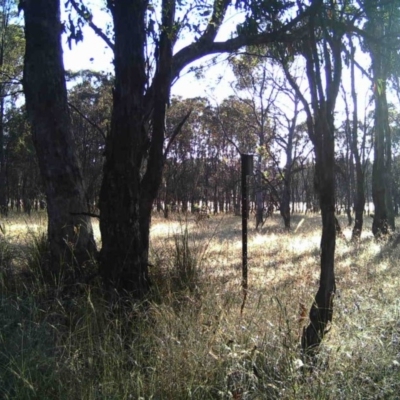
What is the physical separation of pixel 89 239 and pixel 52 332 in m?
2.17

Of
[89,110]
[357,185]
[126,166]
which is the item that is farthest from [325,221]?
[89,110]

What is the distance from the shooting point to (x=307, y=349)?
299 cm

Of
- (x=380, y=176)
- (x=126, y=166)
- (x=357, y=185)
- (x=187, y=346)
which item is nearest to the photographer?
(x=187, y=346)

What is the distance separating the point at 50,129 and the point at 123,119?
144cm

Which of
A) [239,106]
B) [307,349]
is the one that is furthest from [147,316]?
[239,106]

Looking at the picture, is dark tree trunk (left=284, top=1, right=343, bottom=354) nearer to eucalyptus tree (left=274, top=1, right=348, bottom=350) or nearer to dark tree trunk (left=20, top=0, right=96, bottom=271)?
eucalyptus tree (left=274, top=1, right=348, bottom=350)

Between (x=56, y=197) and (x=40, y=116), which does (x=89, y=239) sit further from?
(x=40, y=116)

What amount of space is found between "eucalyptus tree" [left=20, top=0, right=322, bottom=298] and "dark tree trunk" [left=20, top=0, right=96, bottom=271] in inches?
0.5

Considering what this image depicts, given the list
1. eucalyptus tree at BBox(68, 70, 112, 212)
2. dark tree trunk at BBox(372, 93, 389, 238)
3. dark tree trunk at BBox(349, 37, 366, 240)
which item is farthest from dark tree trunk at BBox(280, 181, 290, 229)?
eucalyptus tree at BBox(68, 70, 112, 212)

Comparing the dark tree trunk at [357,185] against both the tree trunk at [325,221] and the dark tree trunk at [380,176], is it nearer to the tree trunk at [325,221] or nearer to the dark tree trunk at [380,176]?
the dark tree trunk at [380,176]

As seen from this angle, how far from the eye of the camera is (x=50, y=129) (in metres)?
5.45

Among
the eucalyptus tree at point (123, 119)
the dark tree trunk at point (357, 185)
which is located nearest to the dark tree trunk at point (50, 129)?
the eucalyptus tree at point (123, 119)

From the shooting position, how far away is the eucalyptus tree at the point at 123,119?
4.41 meters

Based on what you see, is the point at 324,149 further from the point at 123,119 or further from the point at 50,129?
the point at 50,129
